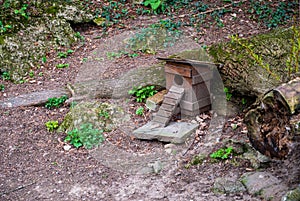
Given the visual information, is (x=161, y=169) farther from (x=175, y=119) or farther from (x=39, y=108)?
(x=39, y=108)

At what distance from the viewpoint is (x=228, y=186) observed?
377cm

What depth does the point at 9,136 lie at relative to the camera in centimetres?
509

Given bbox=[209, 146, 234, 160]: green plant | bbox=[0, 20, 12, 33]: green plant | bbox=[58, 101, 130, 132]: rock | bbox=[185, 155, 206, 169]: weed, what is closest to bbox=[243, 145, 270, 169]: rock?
bbox=[209, 146, 234, 160]: green plant

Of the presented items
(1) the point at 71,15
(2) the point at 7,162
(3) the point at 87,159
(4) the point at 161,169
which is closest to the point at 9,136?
(2) the point at 7,162

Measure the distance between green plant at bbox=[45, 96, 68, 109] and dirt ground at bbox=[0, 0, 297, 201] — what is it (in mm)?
80

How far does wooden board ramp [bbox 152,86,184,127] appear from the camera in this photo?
16.3 ft

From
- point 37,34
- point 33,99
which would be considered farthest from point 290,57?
point 37,34

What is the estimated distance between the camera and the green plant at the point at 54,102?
5.69 m

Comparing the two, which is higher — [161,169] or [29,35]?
[29,35]

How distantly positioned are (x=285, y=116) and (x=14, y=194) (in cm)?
280

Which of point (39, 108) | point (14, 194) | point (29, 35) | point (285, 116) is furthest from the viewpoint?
point (29, 35)

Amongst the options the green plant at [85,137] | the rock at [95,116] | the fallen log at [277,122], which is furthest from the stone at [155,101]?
the fallen log at [277,122]

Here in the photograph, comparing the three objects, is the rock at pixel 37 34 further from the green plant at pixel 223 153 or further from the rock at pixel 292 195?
the rock at pixel 292 195

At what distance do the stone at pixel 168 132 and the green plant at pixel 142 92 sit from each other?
644 mm
